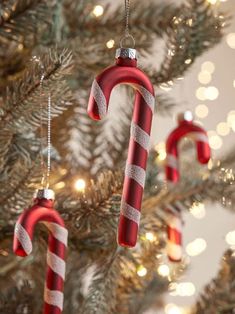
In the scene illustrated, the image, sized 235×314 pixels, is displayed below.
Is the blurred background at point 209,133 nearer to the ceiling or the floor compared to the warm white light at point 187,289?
nearer to the ceiling

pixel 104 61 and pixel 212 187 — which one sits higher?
pixel 104 61

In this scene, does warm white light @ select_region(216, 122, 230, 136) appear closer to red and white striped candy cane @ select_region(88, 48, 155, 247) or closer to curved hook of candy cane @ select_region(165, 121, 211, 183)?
curved hook of candy cane @ select_region(165, 121, 211, 183)

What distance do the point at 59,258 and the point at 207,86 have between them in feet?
3.97

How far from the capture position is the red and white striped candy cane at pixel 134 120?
689mm

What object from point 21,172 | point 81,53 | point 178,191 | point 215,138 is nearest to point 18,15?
point 81,53

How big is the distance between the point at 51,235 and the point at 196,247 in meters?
1.12

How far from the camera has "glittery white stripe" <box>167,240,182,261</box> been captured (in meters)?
1.13

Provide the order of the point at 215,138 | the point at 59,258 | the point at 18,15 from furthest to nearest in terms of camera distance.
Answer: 1. the point at 215,138
2. the point at 18,15
3. the point at 59,258

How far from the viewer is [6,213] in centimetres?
90

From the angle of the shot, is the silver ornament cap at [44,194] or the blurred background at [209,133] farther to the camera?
the blurred background at [209,133]

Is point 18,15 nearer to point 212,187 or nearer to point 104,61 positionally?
point 104,61

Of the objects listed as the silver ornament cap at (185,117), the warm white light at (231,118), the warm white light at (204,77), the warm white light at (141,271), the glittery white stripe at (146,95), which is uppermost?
the warm white light at (204,77)

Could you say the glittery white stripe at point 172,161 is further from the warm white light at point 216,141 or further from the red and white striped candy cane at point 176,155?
the warm white light at point 216,141

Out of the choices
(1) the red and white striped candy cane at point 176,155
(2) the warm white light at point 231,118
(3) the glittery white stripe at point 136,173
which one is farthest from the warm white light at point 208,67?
(3) the glittery white stripe at point 136,173
